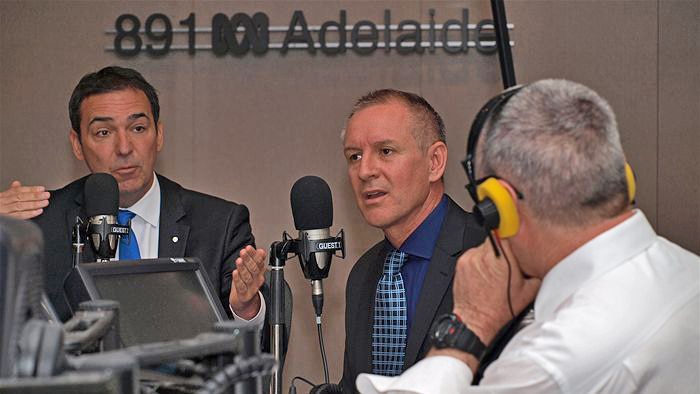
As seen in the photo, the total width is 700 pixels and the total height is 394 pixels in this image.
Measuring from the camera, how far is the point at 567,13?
181 inches

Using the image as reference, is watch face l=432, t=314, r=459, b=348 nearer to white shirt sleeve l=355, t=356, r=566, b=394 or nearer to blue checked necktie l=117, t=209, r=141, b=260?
white shirt sleeve l=355, t=356, r=566, b=394

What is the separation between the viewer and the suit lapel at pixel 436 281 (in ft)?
8.30

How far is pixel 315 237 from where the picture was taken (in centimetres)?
222

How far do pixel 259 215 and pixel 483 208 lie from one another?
3.17m

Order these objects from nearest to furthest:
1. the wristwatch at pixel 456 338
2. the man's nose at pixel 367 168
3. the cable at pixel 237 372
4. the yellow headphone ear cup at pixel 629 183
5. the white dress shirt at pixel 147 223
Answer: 1. the cable at pixel 237 372
2. the yellow headphone ear cup at pixel 629 183
3. the wristwatch at pixel 456 338
4. the man's nose at pixel 367 168
5. the white dress shirt at pixel 147 223

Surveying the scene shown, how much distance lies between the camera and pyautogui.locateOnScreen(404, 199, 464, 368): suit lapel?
2.53 m

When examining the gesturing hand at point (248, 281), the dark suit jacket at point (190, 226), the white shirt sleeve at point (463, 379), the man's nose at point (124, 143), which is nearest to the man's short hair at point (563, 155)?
the white shirt sleeve at point (463, 379)

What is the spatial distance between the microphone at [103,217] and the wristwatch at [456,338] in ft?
2.84

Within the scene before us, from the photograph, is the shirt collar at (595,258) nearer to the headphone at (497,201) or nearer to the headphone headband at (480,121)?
the headphone at (497,201)

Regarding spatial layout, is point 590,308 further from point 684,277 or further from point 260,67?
point 260,67

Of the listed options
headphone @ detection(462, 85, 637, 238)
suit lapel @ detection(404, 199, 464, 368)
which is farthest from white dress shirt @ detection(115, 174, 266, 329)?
headphone @ detection(462, 85, 637, 238)

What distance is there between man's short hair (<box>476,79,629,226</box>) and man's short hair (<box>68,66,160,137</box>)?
6.72ft

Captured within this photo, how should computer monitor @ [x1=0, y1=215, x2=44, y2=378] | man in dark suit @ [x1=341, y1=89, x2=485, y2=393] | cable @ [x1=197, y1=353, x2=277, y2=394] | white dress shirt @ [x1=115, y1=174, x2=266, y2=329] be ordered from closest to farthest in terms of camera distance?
1. computer monitor @ [x1=0, y1=215, x2=44, y2=378]
2. cable @ [x1=197, y1=353, x2=277, y2=394]
3. man in dark suit @ [x1=341, y1=89, x2=485, y2=393]
4. white dress shirt @ [x1=115, y1=174, x2=266, y2=329]

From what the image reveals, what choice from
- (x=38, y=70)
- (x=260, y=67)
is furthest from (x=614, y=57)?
(x=38, y=70)
